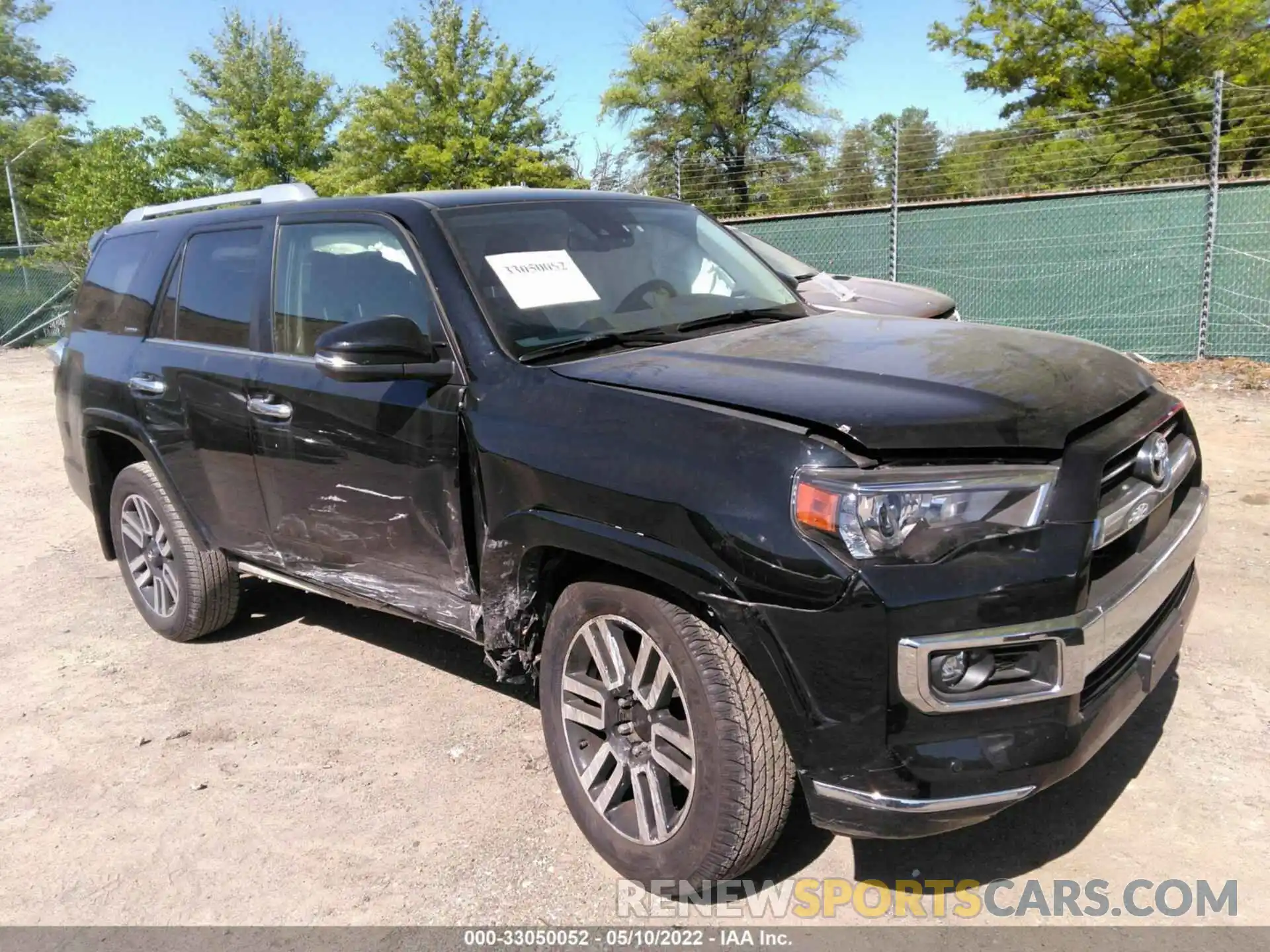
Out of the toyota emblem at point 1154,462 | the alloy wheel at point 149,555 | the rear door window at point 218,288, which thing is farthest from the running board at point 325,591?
the toyota emblem at point 1154,462

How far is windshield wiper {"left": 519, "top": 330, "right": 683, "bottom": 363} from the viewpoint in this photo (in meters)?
3.02

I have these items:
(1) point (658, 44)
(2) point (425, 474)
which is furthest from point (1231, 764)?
(1) point (658, 44)

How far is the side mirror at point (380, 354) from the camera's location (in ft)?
9.62

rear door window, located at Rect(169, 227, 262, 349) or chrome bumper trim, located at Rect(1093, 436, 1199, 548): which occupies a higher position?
rear door window, located at Rect(169, 227, 262, 349)

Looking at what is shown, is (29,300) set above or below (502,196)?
below

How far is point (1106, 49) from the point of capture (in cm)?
3183

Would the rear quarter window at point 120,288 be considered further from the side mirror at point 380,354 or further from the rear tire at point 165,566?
the side mirror at point 380,354

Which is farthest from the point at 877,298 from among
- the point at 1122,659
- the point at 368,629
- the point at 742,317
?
the point at 1122,659

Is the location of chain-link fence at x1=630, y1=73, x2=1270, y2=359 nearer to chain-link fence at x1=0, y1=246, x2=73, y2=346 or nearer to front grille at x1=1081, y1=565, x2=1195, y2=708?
front grille at x1=1081, y1=565, x2=1195, y2=708

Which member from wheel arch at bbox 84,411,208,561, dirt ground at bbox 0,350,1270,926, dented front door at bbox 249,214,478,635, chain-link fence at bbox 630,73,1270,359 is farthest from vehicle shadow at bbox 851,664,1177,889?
chain-link fence at bbox 630,73,1270,359

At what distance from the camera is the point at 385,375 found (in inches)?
119

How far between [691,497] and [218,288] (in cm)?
276

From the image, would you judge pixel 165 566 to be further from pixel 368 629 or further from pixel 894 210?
pixel 894 210

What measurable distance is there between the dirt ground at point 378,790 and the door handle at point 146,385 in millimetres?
1249
